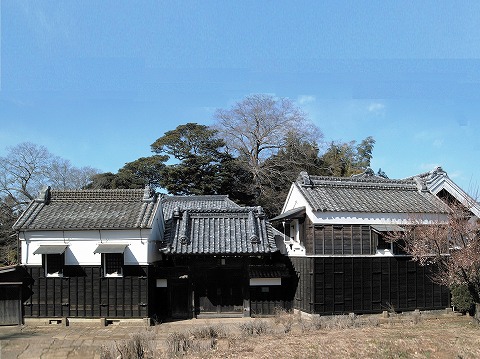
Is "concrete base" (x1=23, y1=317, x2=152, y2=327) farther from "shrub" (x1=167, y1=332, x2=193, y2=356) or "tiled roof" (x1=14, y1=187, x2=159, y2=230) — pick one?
"shrub" (x1=167, y1=332, x2=193, y2=356)

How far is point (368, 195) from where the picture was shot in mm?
22672


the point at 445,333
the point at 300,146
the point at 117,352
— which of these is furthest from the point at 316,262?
the point at 300,146

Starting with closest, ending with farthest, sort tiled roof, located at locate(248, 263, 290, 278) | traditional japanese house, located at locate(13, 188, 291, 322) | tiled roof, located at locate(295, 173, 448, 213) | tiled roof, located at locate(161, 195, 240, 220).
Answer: traditional japanese house, located at locate(13, 188, 291, 322), tiled roof, located at locate(295, 173, 448, 213), tiled roof, located at locate(248, 263, 290, 278), tiled roof, located at locate(161, 195, 240, 220)

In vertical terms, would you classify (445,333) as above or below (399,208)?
below

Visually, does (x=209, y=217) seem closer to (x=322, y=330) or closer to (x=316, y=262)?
(x=316, y=262)

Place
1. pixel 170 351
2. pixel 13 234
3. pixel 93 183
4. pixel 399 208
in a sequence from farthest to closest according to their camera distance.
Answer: pixel 93 183 < pixel 13 234 < pixel 399 208 < pixel 170 351

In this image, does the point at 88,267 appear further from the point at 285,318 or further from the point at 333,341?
the point at 333,341

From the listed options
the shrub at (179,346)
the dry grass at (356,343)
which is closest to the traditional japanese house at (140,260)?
the dry grass at (356,343)

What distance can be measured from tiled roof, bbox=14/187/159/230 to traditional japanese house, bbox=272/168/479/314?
7.08 m

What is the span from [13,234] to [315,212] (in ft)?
106

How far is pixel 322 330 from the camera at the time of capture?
1644cm

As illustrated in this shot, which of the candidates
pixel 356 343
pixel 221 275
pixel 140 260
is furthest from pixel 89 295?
pixel 356 343

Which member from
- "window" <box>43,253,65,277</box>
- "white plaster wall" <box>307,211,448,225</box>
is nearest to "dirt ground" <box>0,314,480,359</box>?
"window" <box>43,253,65,277</box>

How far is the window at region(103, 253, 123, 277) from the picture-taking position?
20578 millimetres
